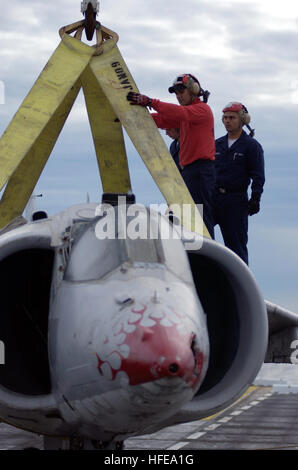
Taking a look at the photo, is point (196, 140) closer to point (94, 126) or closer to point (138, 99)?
point (138, 99)

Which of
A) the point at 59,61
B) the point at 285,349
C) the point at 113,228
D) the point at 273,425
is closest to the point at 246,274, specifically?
the point at 113,228

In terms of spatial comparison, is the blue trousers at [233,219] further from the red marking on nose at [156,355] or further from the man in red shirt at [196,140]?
the red marking on nose at [156,355]

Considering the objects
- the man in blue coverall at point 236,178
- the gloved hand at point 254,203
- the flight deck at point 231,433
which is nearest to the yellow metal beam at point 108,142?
the man in blue coverall at point 236,178

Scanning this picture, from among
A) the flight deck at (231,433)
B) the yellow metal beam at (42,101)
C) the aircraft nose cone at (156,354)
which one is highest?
the yellow metal beam at (42,101)

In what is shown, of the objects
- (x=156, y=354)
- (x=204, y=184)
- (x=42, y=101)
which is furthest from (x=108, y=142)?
(x=156, y=354)

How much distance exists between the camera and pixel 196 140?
10234mm

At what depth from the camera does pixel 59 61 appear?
35.9ft

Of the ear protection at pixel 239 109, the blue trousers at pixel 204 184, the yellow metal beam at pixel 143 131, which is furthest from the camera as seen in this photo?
the ear protection at pixel 239 109

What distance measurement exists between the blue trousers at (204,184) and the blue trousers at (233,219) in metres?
0.60

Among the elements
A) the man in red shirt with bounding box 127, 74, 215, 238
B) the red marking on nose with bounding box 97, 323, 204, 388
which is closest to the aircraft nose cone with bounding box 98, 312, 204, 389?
the red marking on nose with bounding box 97, 323, 204, 388

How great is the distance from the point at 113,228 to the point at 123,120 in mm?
4632

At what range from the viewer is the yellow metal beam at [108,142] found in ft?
39.1

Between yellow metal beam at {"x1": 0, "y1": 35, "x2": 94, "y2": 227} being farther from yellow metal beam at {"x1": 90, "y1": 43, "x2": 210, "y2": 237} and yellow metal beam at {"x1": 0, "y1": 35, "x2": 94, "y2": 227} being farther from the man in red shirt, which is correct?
the man in red shirt

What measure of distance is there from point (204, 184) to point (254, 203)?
102 centimetres
